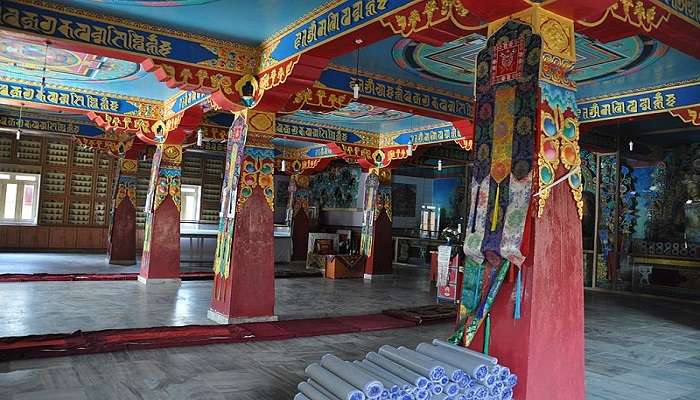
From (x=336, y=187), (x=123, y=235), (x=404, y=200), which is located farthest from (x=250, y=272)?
(x=336, y=187)

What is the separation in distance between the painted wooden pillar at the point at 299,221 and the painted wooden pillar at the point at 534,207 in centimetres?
1315

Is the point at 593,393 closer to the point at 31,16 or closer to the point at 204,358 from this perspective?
the point at 204,358

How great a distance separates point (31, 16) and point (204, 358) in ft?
12.7

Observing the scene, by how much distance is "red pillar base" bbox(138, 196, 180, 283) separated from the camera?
10.1m

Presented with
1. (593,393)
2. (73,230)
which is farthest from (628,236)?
(73,230)

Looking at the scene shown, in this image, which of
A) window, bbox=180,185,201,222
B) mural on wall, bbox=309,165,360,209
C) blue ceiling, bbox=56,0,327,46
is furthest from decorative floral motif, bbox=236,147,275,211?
mural on wall, bbox=309,165,360,209

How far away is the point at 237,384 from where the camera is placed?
4.35 meters

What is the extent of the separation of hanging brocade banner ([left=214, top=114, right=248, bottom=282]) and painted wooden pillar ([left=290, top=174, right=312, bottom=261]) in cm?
947

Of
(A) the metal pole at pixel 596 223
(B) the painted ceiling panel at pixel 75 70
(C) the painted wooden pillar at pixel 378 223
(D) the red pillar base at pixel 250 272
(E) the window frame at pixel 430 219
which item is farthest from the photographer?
(E) the window frame at pixel 430 219

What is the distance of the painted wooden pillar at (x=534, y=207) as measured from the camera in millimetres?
3447

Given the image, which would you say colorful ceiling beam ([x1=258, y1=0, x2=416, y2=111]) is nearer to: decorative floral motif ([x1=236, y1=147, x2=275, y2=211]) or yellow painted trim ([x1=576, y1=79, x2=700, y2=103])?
decorative floral motif ([x1=236, y1=147, x2=275, y2=211])

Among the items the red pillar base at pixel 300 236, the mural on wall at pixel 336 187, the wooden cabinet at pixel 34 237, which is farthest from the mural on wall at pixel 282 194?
the wooden cabinet at pixel 34 237

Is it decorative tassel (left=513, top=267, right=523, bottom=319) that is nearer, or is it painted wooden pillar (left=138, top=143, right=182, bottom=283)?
decorative tassel (left=513, top=267, right=523, bottom=319)

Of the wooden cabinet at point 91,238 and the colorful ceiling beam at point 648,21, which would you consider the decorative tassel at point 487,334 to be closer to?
the colorful ceiling beam at point 648,21
